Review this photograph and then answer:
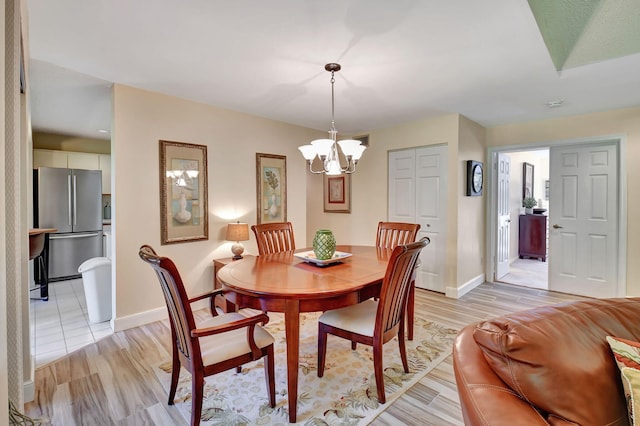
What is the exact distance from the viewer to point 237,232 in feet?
11.0

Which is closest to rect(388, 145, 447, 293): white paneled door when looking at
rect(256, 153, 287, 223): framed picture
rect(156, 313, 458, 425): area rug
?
rect(156, 313, 458, 425): area rug

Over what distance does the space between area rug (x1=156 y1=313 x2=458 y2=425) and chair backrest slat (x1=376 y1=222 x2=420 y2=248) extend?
911mm

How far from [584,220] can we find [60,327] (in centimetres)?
606

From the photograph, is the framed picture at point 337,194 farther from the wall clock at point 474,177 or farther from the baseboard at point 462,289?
the baseboard at point 462,289

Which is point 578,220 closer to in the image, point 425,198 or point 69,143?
point 425,198

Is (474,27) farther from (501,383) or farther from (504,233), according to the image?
(504,233)

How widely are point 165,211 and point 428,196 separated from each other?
3.19 m

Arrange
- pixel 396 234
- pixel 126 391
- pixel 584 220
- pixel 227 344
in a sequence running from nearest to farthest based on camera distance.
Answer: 1. pixel 227 344
2. pixel 126 391
3. pixel 396 234
4. pixel 584 220

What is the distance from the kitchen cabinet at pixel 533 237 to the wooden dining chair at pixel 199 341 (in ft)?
20.5

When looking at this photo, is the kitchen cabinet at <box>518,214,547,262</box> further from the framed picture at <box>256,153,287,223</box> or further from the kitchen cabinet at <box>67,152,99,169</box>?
the kitchen cabinet at <box>67,152,99,169</box>

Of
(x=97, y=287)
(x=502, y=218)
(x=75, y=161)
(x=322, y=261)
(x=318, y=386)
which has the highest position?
(x=75, y=161)

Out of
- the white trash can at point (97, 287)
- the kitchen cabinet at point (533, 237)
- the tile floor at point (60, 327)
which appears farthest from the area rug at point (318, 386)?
the kitchen cabinet at point (533, 237)

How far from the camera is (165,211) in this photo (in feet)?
10.1

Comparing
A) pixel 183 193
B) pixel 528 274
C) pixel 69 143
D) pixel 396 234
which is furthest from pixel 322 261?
pixel 69 143
